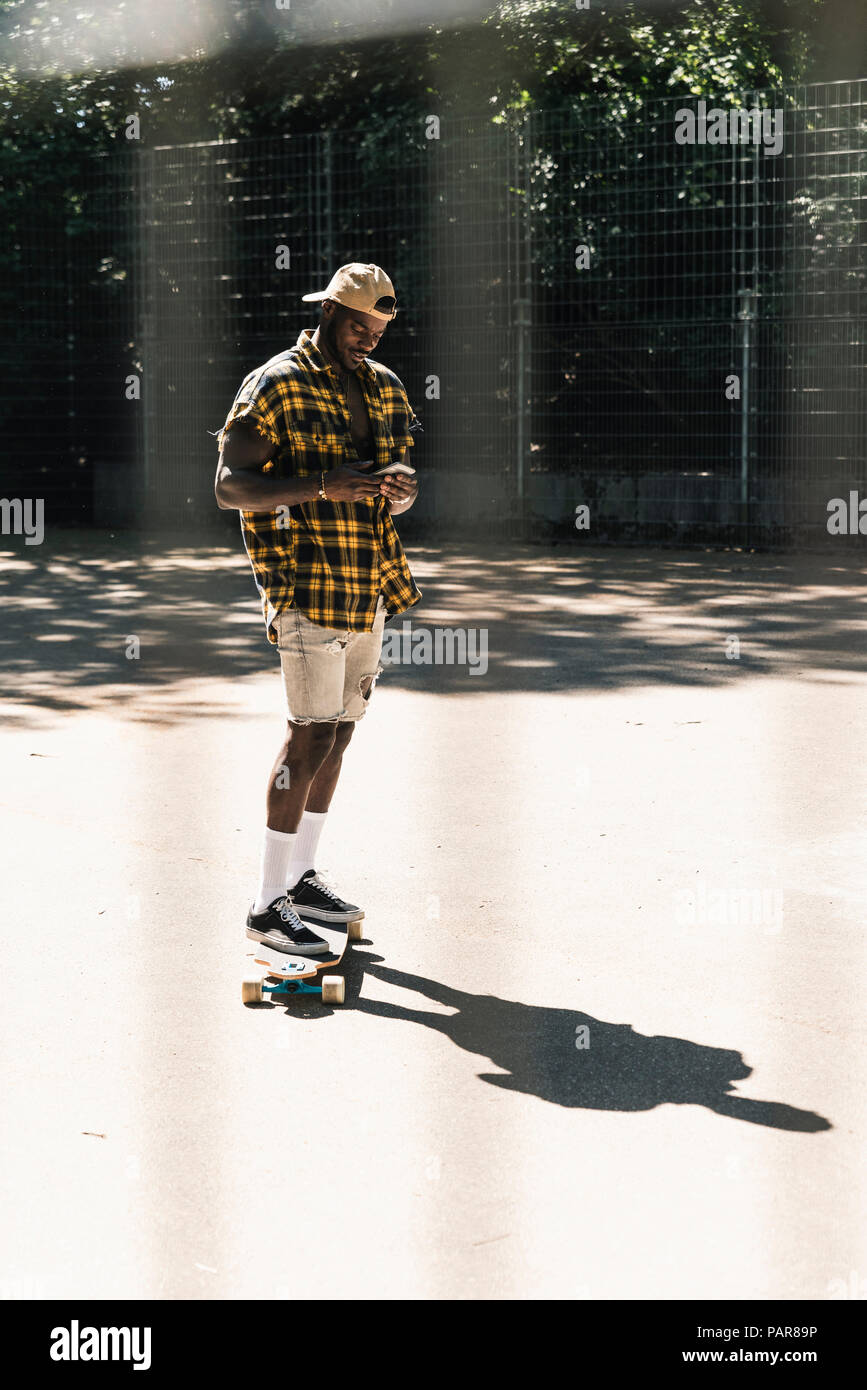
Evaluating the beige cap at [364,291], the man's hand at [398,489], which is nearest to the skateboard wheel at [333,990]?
the man's hand at [398,489]

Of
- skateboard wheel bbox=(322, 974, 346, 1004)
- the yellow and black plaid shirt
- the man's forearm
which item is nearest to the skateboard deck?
skateboard wheel bbox=(322, 974, 346, 1004)

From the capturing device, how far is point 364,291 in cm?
445

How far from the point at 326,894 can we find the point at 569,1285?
2.06m

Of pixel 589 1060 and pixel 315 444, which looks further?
pixel 315 444

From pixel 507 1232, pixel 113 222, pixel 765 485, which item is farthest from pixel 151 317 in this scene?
pixel 507 1232

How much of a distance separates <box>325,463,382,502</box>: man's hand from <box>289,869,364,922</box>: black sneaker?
1098mm

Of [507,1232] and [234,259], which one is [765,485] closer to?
[234,259]

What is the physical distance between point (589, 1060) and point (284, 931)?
1052 mm

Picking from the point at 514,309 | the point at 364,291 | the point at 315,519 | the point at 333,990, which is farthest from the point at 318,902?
the point at 514,309

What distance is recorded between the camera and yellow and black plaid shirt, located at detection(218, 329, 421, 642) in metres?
4.51

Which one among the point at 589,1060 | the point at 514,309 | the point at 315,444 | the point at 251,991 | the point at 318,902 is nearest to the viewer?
→ the point at 589,1060

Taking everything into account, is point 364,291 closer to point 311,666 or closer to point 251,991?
point 311,666

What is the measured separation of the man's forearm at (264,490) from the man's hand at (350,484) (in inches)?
1.3
